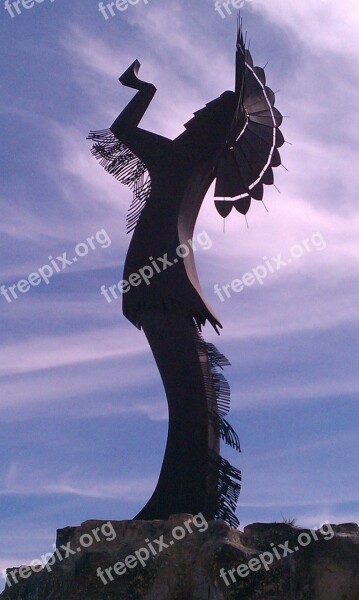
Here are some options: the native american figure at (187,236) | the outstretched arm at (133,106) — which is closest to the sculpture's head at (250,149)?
the native american figure at (187,236)

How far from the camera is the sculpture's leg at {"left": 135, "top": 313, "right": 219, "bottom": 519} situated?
11547mm

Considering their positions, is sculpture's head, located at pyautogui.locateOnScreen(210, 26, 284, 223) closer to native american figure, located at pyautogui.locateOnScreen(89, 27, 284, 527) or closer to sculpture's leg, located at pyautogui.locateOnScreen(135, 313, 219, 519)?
native american figure, located at pyautogui.locateOnScreen(89, 27, 284, 527)

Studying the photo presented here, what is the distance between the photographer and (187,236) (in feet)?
43.0

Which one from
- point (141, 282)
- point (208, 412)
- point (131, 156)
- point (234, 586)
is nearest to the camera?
point (234, 586)

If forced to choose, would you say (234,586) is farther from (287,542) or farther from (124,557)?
(124,557)

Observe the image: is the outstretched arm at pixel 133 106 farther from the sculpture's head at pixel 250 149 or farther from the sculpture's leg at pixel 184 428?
the sculpture's leg at pixel 184 428

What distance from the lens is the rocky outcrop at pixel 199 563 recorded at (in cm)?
923

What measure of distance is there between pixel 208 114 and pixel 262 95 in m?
1.39

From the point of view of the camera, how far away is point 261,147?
14.1 meters

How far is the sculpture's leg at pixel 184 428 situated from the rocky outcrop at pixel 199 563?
122cm

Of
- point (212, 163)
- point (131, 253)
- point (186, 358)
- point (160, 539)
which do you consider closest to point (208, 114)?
point (212, 163)

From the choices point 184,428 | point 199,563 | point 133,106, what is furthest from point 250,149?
point 199,563

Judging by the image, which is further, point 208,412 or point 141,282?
point 141,282

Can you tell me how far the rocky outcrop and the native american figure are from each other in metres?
1.38
